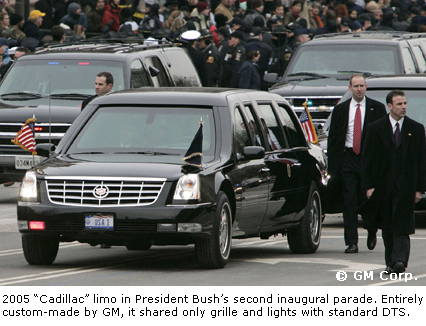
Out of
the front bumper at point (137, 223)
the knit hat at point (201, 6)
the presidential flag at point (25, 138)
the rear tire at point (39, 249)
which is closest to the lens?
the front bumper at point (137, 223)

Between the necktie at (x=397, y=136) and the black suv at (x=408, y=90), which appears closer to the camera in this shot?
the necktie at (x=397, y=136)

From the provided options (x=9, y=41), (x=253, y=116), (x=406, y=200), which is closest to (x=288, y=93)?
(x=9, y=41)

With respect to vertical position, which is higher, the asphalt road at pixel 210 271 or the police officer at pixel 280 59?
the asphalt road at pixel 210 271

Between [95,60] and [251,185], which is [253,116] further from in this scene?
[95,60]

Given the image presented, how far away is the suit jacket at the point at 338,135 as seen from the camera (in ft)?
44.8

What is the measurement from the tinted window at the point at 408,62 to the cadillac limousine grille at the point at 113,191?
37.6ft

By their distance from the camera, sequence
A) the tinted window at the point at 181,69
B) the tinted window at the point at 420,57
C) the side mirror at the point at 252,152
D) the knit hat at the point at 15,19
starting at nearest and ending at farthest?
the side mirror at the point at 252,152 < the tinted window at the point at 181,69 < the tinted window at the point at 420,57 < the knit hat at the point at 15,19

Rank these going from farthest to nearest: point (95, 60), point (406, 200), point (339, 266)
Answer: point (95, 60) → point (339, 266) → point (406, 200)

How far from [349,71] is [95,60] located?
18.4 feet

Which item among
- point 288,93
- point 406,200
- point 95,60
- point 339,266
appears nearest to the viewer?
point 406,200

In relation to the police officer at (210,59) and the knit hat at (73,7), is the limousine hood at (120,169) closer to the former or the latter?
the police officer at (210,59)

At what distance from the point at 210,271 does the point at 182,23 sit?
18.3 m

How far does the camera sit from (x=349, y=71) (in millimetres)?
22094

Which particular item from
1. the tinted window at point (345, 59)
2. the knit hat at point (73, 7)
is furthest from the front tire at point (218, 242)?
the knit hat at point (73, 7)
